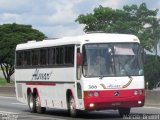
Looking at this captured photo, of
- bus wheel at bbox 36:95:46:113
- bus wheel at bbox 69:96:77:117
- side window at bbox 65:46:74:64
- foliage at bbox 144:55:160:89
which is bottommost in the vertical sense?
foliage at bbox 144:55:160:89

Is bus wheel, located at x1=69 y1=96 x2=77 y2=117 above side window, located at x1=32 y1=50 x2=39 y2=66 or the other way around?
the other way around

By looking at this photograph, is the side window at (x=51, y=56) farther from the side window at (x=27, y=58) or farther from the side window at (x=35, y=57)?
the side window at (x=27, y=58)

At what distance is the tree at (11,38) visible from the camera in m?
98.1

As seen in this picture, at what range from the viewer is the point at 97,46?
22.2m

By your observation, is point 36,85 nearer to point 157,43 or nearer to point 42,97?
point 42,97

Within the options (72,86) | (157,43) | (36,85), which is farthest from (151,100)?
(157,43)

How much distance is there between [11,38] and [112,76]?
79.9 meters

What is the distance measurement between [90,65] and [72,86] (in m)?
1.41

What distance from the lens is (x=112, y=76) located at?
71.5 ft

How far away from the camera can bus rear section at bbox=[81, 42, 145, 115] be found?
2166 centimetres

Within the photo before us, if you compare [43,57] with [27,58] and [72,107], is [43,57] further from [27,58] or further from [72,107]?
[72,107]

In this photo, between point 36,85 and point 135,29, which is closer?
point 36,85

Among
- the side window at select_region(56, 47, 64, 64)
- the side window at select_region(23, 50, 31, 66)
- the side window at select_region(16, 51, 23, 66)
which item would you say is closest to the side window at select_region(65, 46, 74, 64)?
the side window at select_region(56, 47, 64, 64)

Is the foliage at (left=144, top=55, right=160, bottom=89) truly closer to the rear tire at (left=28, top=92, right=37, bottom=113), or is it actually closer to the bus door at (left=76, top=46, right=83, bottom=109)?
the rear tire at (left=28, top=92, right=37, bottom=113)
